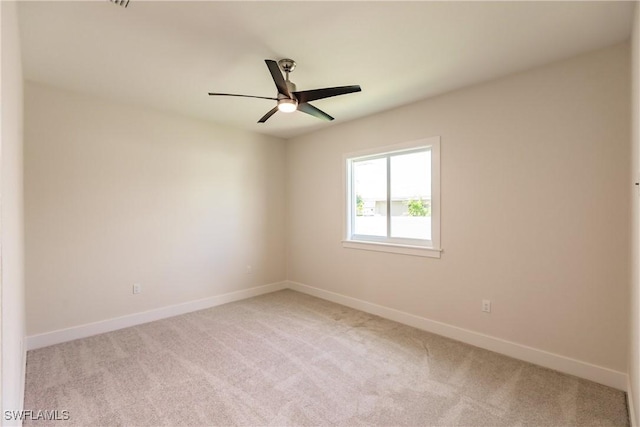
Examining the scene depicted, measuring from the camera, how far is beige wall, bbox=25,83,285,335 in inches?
114

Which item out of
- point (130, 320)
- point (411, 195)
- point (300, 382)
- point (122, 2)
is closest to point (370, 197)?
point (411, 195)

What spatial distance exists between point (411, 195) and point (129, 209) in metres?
3.39

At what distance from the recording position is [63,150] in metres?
3.01

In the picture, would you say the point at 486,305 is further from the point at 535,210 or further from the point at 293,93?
the point at 293,93

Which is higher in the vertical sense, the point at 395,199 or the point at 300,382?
the point at 395,199

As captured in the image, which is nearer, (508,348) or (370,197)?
(508,348)

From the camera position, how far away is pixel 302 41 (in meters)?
2.18

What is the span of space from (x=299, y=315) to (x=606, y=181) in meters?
3.28

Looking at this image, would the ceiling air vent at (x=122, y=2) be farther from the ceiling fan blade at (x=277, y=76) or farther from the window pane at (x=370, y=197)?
the window pane at (x=370, y=197)

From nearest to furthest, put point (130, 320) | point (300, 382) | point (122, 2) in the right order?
1. point (122, 2)
2. point (300, 382)
3. point (130, 320)

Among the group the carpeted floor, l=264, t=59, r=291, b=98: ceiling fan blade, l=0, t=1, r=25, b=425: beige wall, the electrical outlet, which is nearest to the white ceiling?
l=264, t=59, r=291, b=98: ceiling fan blade

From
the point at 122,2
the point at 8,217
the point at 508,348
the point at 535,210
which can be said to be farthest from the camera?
the point at 508,348

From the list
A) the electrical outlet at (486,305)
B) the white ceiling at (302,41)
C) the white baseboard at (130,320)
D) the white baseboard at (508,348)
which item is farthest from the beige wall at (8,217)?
the electrical outlet at (486,305)

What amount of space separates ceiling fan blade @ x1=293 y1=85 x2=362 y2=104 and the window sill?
1.93m
